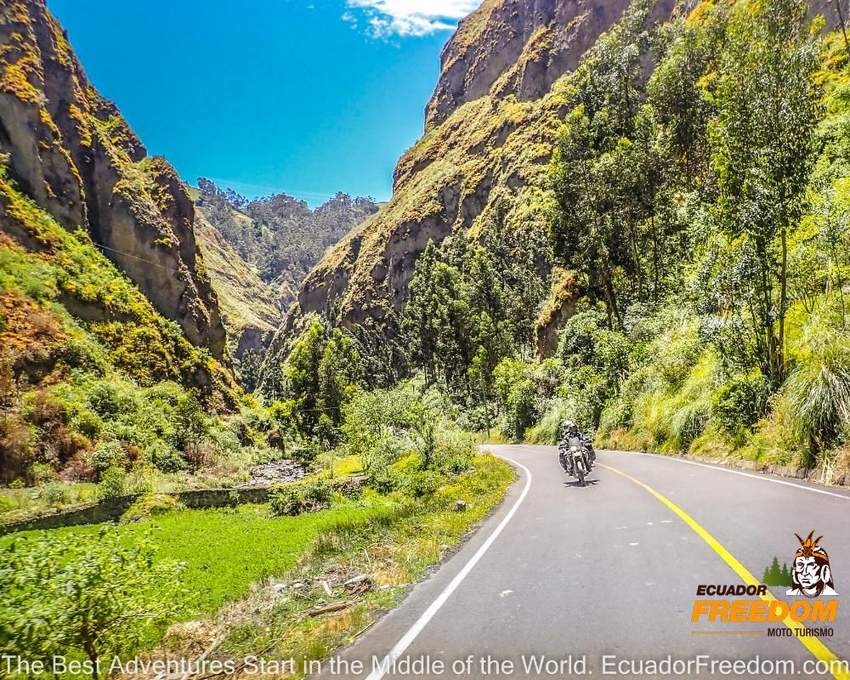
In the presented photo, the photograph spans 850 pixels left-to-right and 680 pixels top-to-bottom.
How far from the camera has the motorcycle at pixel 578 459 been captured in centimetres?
1527

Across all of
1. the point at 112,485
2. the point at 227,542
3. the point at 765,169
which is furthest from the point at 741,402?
the point at 112,485

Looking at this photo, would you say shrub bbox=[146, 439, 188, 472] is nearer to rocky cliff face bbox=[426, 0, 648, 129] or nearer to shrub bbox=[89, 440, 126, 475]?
shrub bbox=[89, 440, 126, 475]

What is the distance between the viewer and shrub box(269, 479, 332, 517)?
27.3 metres

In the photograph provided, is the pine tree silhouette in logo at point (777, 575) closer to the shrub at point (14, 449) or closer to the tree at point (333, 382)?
the shrub at point (14, 449)

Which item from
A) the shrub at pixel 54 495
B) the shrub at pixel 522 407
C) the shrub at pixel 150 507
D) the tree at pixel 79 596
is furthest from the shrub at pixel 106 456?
the tree at pixel 79 596

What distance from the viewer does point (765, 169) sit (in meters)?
13.7

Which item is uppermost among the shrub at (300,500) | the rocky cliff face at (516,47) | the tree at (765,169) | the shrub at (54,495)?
the rocky cliff face at (516,47)

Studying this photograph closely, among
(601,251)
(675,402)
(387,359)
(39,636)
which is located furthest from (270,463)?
(39,636)

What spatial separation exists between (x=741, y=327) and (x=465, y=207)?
3653 inches

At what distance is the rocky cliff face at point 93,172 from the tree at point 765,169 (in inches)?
2832

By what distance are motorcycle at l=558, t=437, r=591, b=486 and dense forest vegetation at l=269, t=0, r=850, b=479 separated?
4.14 metres

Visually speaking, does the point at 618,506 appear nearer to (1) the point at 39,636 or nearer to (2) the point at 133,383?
(1) the point at 39,636

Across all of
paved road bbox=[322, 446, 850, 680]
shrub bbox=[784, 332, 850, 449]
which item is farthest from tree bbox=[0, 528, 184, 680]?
shrub bbox=[784, 332, 850, 449]

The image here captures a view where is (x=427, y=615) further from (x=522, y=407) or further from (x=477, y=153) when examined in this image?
(x=477, y=153)
